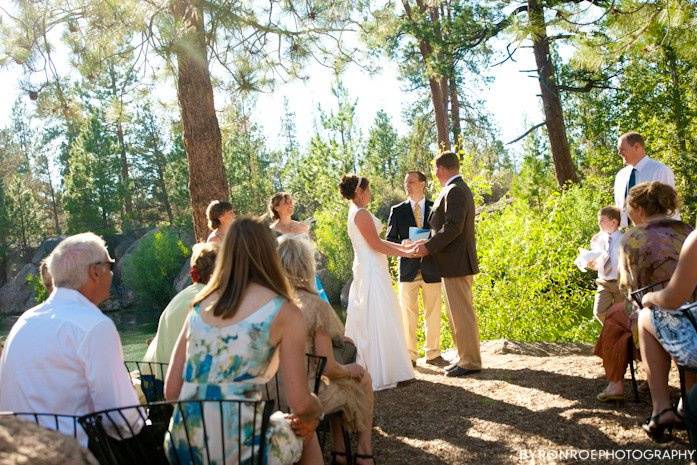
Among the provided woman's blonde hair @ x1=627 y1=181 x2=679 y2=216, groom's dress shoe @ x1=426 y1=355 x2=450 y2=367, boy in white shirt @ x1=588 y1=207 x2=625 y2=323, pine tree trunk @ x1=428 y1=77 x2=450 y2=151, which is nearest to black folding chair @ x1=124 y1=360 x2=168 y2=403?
woman's blonde hair @ x1=627 y1=181 x2=679 y2=216

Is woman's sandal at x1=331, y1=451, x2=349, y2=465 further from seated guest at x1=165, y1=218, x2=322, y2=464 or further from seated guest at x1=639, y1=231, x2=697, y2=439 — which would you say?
seated guest at x1=639, y1=231, x2=697, y2=439

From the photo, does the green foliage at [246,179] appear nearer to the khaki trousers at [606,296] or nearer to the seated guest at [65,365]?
the khaki trousers at [606,296]

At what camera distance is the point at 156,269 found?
31.7 meters

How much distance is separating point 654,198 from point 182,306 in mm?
2543

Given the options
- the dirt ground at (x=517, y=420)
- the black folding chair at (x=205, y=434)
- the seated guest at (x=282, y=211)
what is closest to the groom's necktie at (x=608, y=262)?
the dirt ground at (x=517, y=420)

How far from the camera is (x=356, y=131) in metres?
30.0

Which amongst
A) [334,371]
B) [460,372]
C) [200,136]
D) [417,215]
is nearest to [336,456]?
[334,371]

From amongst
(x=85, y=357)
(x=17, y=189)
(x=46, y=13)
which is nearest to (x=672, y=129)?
(x=46, y=13)

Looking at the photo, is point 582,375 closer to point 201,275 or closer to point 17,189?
point 201,275

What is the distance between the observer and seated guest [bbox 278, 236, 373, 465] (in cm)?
368

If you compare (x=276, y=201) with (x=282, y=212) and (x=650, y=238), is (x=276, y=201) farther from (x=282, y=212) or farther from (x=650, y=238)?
(x=650, y=238)

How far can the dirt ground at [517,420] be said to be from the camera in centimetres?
392

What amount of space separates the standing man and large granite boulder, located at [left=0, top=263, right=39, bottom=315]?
3340 cm

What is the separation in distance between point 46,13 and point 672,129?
12.9m
